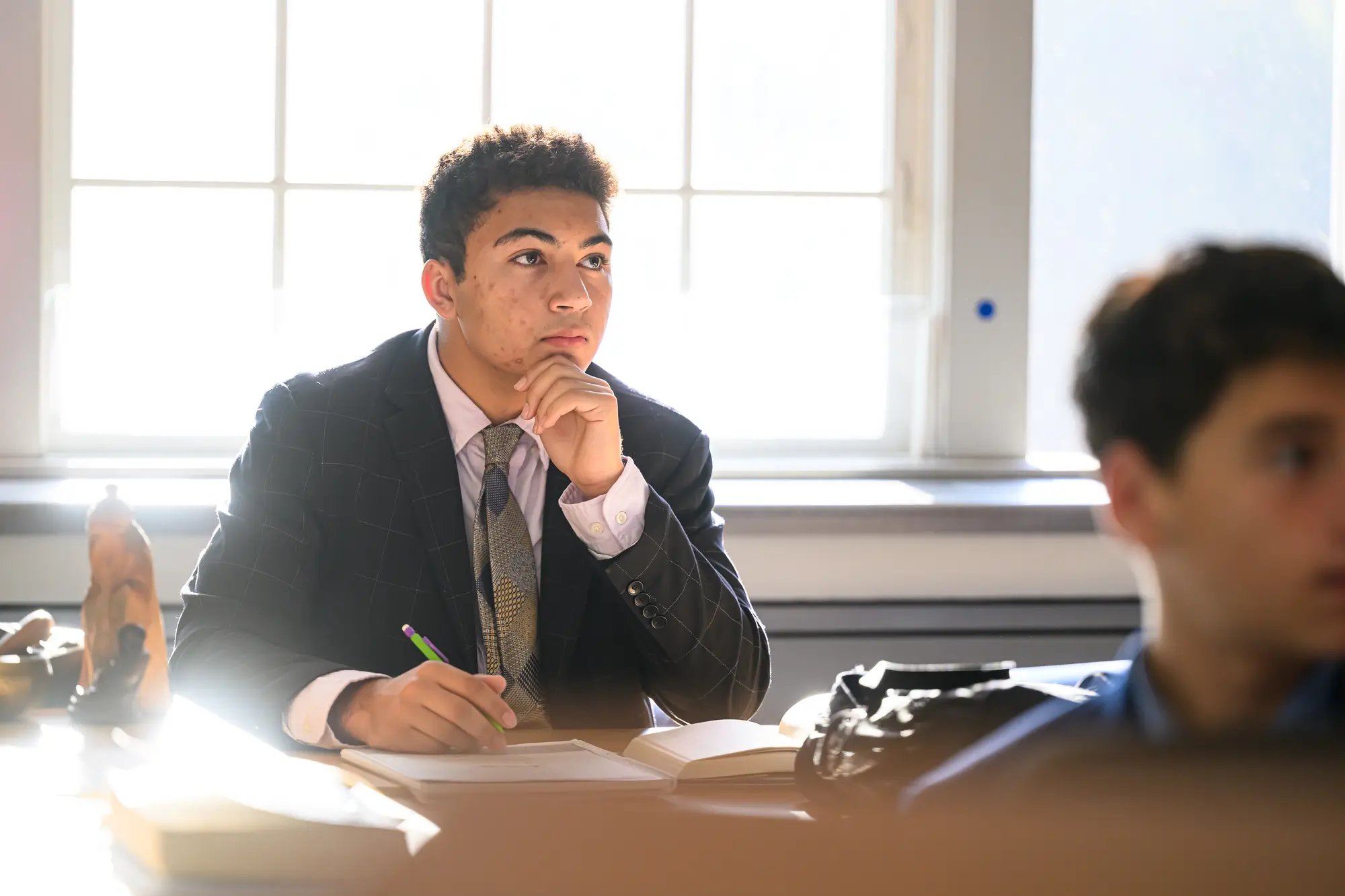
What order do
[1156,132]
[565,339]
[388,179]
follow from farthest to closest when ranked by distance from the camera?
[1156,132] → [388,179] → [565,339]

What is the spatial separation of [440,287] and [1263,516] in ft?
4.73

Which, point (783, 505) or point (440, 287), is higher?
point (440, 287)

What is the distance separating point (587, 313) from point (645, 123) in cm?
122

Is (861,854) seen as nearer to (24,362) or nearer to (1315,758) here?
(1315,758)

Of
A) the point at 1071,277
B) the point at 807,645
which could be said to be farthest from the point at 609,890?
the point at 1071,277

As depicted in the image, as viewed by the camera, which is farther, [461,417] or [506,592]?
[461,417]

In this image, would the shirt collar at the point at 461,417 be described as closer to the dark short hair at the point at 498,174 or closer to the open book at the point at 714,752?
the dark short hair at the point at 498,174

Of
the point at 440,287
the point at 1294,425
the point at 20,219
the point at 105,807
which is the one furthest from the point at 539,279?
the point at 20,219

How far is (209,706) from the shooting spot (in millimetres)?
1422

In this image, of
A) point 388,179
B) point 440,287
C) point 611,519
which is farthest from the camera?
point 388,179

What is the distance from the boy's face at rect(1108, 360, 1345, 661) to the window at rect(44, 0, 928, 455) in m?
2.27

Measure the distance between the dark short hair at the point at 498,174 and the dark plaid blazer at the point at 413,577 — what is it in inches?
7.3

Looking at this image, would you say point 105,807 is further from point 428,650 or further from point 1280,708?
point 1280,708

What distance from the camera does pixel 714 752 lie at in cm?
113
